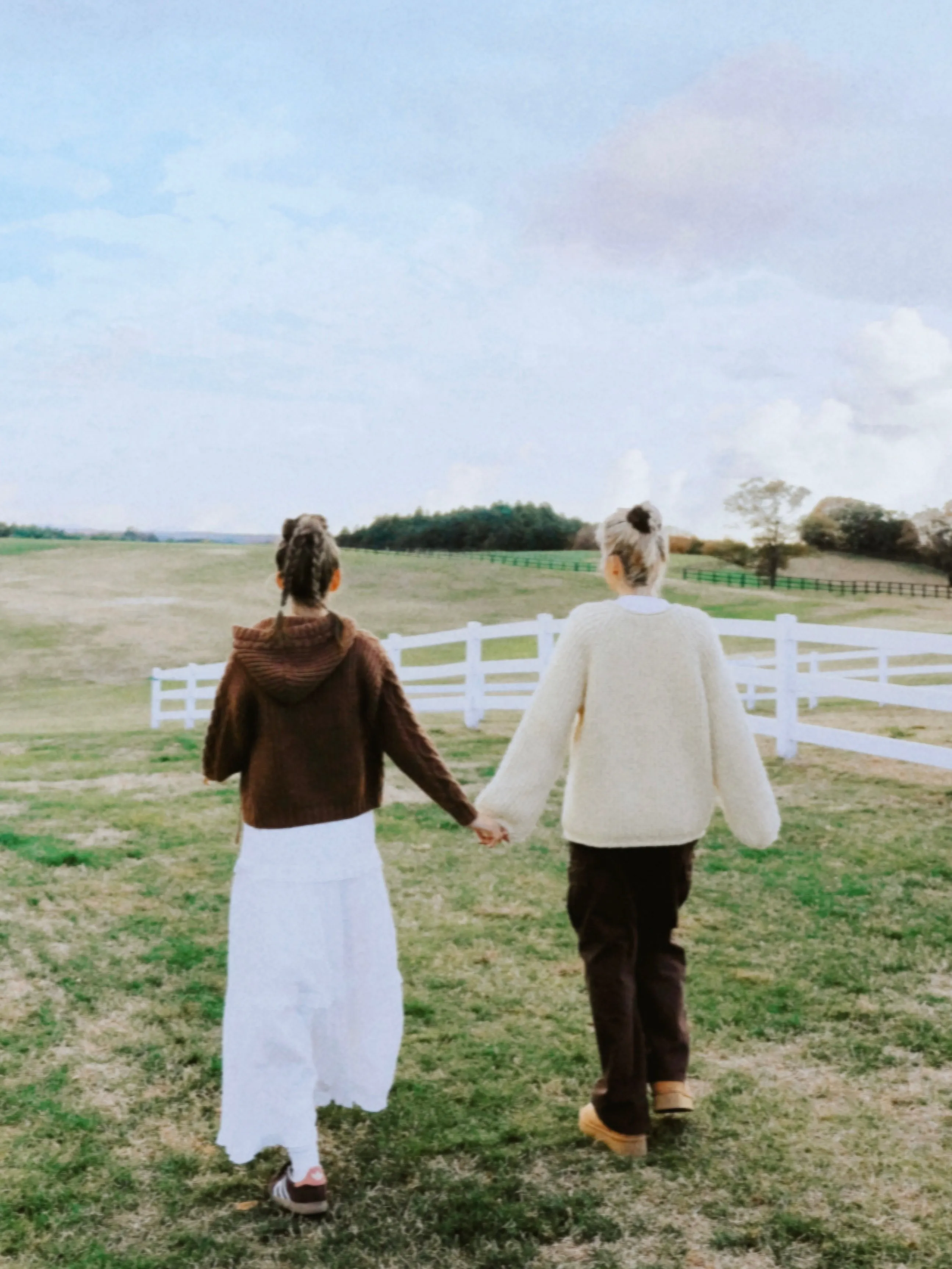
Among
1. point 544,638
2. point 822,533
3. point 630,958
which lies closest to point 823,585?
point 822,533

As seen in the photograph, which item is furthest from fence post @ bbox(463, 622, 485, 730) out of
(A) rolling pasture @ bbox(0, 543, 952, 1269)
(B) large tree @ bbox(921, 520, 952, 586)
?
(B) large tree @ bbox(921, 520, 952, 586)

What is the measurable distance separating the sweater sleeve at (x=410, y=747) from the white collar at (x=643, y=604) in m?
0.68

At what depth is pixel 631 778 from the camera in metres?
3.29

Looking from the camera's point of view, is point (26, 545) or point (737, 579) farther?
point (26, 545)

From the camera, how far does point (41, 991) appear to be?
5012 millimetres

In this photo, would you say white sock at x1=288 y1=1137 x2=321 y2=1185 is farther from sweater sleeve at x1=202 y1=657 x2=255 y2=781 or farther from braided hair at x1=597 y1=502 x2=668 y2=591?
braided hair at x1=597 y1=502 x2=668 y2=591

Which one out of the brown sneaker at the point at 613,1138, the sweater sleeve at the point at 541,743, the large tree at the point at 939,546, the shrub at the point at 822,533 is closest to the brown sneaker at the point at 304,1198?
the brown sneaker at the point at 613,1138

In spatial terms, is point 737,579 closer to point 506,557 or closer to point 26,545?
point 506,557

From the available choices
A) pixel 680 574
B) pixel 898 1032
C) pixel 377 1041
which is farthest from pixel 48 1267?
pixel 680 574

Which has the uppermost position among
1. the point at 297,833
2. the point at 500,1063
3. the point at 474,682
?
the point at 297,833

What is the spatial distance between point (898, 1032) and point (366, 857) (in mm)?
2407

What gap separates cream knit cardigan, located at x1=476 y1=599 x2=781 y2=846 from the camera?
129 inches

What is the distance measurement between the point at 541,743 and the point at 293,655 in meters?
0.78

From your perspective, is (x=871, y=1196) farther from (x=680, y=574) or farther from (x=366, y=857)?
(x=680, y=574)
